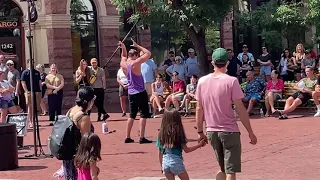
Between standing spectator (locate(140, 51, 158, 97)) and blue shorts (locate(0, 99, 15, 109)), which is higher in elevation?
standing spectator (locate(140, 51, 158, 97))

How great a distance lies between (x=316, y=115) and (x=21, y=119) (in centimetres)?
759

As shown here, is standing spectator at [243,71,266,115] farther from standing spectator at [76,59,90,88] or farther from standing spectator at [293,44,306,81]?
standing spectator at [76,59,90,88]

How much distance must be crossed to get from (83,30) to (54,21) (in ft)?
5.20

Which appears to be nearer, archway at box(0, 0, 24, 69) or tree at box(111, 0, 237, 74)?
tree at box(111, 0, 237, 74)

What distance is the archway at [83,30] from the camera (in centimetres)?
2389

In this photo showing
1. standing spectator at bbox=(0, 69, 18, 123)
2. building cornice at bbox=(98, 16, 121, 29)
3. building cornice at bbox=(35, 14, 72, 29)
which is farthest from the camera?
building cornice at bbox=(98, 16, 121, 29)

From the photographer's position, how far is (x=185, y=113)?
18328 mm

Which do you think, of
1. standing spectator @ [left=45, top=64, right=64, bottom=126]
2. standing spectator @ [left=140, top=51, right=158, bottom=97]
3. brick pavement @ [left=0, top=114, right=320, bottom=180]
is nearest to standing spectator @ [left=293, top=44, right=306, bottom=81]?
Answer: standing spectator @ [left=140, top=51, right=158, bottom=97]

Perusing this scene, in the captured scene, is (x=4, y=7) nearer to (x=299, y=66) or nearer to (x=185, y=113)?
(x=185, y=113)

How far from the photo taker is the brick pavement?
9648 millimetres

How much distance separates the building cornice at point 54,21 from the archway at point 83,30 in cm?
57

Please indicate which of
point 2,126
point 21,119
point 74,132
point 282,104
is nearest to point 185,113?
point 282,104

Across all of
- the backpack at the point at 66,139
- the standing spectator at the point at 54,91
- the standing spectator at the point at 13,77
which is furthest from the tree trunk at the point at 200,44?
the backpack at the point at 66,139

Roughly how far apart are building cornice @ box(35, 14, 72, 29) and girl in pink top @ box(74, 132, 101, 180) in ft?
53.0
